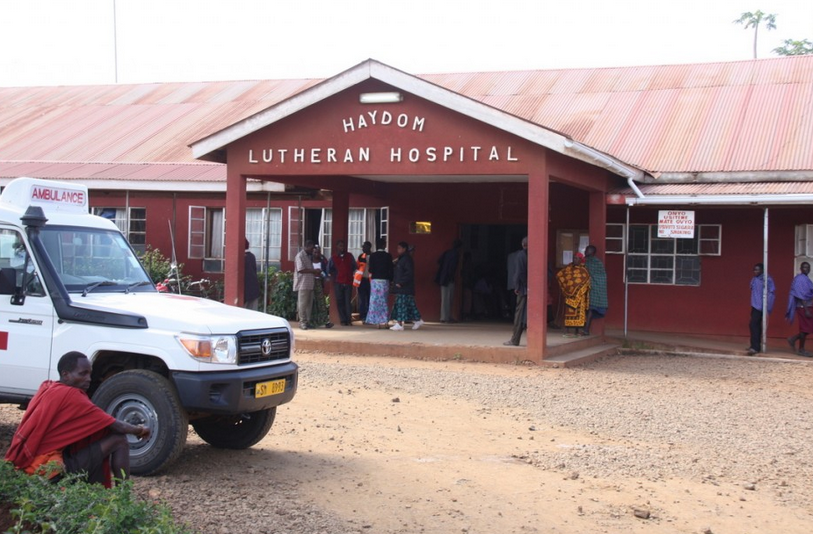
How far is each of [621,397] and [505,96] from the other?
12.2 m

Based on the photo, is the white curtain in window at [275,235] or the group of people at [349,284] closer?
the group of people at [349,284]

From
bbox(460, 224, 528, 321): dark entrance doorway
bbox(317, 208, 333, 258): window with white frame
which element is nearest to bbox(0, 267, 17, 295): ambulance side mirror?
bbox(460, 224, 528, 321): dark entrance doorway

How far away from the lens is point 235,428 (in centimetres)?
776

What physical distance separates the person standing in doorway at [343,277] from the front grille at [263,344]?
32.0ft

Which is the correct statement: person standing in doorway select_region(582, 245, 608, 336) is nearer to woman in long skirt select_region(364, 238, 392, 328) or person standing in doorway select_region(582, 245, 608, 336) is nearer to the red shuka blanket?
woman in long skirt select_region(364, 238, 392, 328)

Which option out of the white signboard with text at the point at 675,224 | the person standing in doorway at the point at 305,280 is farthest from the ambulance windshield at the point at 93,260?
the white signboard with text at the point at 675,224

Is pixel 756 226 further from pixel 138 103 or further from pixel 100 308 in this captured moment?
pixel 138 103

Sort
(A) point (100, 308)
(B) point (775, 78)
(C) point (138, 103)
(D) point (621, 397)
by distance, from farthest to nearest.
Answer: (C) point (138, 103) < (B) point (775, 78) < (D) point (621, 397) < (A) point (100, 308)

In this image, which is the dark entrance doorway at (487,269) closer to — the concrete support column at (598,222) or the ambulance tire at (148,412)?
the concrete support column at (598,222)

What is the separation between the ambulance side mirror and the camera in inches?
270

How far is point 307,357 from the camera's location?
14258 mm

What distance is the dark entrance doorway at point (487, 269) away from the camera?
63.8ft

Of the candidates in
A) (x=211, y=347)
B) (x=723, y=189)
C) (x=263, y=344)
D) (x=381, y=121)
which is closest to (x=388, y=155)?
(x=381, y=121)

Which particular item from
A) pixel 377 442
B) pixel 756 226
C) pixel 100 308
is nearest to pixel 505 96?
pixel 756 226
